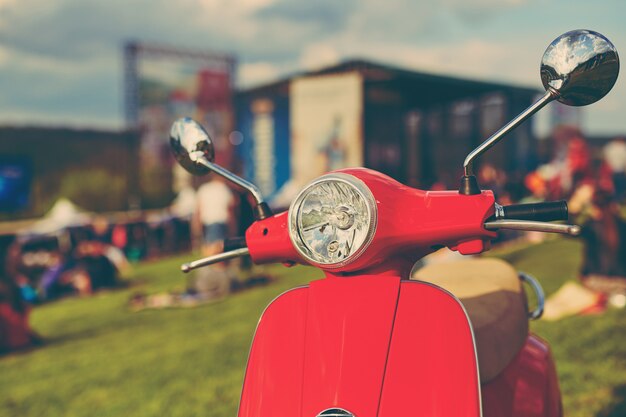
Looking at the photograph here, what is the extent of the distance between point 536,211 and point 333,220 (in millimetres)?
490

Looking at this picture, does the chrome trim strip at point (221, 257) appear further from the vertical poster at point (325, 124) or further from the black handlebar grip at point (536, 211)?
the vertical poster at point (325, 124)

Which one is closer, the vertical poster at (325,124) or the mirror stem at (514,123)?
the mirror stem at (514,123)

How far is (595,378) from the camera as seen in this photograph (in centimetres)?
344

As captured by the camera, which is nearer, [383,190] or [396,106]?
[383,190]

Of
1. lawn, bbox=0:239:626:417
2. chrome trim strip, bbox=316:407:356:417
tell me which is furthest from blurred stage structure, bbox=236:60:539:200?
chrome trim strip, bbox=316:407:356:417

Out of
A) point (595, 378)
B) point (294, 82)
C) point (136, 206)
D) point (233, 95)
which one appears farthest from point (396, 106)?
point (595, 378)

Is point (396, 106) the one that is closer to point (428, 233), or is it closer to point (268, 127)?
point (268, 127)

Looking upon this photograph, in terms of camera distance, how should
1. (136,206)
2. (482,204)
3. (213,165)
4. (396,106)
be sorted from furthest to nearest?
(396,106) → (136,206) → (213,165) → (482,204)

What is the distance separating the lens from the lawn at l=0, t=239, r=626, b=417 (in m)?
3.51

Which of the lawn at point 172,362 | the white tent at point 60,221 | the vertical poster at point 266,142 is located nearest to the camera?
the lawn at point 172,362

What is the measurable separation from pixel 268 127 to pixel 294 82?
195 cm

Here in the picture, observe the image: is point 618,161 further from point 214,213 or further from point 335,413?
point 335,413

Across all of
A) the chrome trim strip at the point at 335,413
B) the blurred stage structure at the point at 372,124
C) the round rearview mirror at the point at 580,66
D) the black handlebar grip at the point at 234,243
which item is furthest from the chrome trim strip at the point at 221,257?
the blurred stage structure at the point at 372,124

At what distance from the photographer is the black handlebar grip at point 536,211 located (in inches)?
54.7
